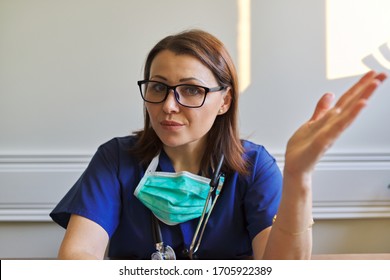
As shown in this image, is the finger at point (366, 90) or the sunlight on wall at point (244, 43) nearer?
the finger at point (366, 90)

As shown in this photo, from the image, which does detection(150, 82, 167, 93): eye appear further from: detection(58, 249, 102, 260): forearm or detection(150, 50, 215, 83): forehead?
detection(58, 249, 102, 260): forearm

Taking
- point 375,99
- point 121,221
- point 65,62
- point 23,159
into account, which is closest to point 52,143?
point 23,159

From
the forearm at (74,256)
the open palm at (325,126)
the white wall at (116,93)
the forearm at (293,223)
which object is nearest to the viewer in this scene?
the open palm at (325,126)

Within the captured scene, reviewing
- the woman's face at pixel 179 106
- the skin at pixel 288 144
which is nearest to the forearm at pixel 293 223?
the skin at pixel 288 144

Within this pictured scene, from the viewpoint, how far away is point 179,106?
3.61 feet

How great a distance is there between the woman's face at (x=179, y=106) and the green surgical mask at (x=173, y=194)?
133 millimetres

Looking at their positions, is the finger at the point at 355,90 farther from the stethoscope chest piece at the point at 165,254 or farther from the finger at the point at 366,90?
the stethoscope chest piece at the point at 165,254

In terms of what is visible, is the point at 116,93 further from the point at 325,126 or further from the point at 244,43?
the point at 325,126

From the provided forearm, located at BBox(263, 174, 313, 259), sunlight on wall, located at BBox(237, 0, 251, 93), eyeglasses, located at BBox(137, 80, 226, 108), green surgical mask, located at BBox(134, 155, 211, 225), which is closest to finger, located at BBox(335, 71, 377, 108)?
forearm, located at BBox(263, 174, 313, 259)

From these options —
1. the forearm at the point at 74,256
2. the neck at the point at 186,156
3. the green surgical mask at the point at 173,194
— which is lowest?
the forearm at the point at 74,256

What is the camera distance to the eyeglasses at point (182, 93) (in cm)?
110

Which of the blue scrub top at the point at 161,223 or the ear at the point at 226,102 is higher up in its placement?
the ear at the point at 226,102

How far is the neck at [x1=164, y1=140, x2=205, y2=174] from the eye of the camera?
1.25 m

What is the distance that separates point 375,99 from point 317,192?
1.44 ft
